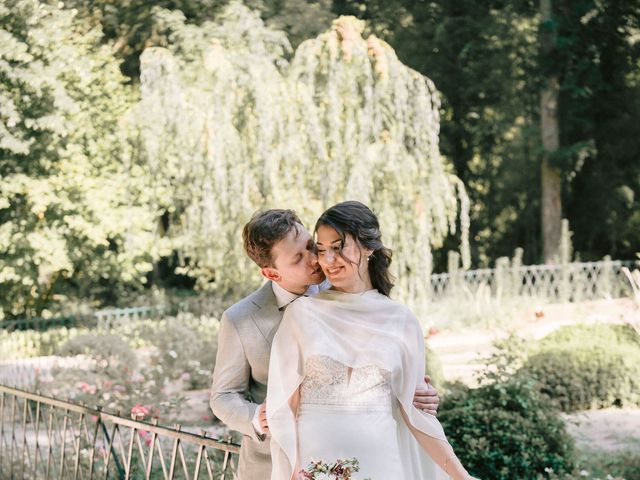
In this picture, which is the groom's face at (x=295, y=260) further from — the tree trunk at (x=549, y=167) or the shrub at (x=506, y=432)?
the tree trunk at (x=549, y=167)

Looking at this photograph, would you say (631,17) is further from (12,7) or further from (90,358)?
(90,358)

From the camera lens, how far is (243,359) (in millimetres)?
2270

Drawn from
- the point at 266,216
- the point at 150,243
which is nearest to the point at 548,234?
the point at 150,243

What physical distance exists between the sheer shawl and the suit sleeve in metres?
0.13

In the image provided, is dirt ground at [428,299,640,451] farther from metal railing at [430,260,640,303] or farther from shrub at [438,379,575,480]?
metal railing at [430,260,640,303]

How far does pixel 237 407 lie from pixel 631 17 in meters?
17.9

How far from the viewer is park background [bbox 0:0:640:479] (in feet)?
26.4

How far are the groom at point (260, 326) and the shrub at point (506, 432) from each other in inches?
136

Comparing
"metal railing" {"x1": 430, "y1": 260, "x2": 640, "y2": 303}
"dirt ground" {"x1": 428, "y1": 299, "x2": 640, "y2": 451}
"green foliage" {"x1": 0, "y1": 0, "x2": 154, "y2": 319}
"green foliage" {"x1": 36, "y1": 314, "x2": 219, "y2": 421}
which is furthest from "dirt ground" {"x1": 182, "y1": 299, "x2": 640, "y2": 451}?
"green foliage" {"x1": 0, "y1": 0, "x2": 154, "y2": 319}

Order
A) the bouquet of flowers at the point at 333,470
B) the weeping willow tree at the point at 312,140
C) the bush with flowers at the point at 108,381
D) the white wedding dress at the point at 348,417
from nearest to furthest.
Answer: the bouquet of flowers at the point at 333,470, the white wedding dress at the point at 348,417, the bush with flowers at the point at 108,381, the weeping willow tree at the point at 312,140

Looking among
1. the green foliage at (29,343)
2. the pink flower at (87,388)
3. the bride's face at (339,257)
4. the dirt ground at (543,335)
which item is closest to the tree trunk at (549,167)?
the dirt ground at (543,335)

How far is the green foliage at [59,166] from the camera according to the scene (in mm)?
12734

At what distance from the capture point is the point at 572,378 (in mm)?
8078

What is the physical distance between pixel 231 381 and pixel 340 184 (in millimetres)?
8016
